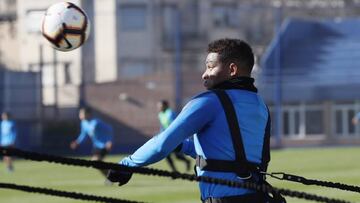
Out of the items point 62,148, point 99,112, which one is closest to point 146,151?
point 62,148

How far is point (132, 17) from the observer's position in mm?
64625

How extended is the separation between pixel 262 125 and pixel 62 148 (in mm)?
42050

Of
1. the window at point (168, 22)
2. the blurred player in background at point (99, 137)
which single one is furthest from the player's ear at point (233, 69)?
the window at point (168, 22)

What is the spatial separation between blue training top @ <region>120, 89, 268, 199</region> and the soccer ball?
2009mm

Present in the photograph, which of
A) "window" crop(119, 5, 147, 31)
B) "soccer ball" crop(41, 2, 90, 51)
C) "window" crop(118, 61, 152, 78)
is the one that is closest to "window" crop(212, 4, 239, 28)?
"window" crop(119, 5, 147, 31)

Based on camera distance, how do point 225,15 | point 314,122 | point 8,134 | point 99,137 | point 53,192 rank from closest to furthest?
point 53,192, point 99,137, point 8,134, point 314,122, point 225,15

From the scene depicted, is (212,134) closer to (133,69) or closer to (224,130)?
(224,130)

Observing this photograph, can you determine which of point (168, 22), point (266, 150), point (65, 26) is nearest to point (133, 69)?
point (168, 22)

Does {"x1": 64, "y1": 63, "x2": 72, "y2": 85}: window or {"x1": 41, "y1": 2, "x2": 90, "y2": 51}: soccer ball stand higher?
{"x1": 41, "y1": 2, "x2": 90, "y2": 51}: soccer ball

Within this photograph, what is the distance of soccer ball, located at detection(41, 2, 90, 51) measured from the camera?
25.2 feet

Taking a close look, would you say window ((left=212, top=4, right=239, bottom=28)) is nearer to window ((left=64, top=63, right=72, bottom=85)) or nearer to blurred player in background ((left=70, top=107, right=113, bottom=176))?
window ((left=64, top=63, right=72, bottom=85))

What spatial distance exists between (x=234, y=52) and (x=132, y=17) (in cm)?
5887

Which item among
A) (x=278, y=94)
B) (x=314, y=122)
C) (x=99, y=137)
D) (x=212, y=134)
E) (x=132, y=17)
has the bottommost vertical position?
(x=314, y=122)

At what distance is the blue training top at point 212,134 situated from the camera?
18.7ft
